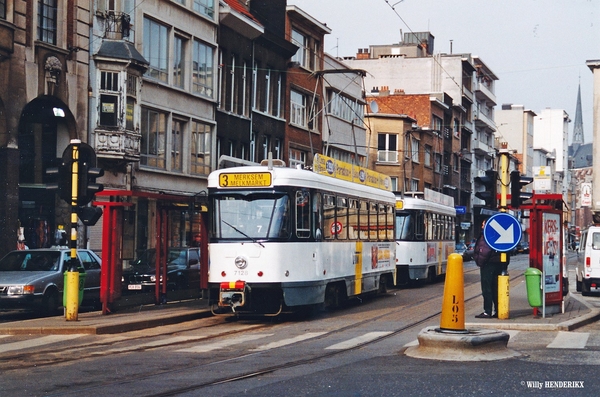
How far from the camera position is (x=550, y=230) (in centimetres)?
1827

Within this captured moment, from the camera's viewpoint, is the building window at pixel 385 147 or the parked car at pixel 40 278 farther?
the building window at pixel 385 147

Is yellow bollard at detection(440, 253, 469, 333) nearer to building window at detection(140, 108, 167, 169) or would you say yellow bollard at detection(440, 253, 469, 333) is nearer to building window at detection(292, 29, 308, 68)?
building window at detection(140, 108, 167, 169)

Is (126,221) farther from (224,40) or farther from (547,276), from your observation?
(547,276)

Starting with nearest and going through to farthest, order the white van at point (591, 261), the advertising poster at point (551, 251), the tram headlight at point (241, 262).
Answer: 1. the advertising poster at point (551, 251)
2. the tram headlight at point (241, 262)
3. the white van at point (591, 261)

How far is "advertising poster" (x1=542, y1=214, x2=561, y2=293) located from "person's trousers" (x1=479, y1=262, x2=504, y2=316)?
2.92 feet

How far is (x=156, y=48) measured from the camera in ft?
113

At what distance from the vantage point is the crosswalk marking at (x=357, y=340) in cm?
1405

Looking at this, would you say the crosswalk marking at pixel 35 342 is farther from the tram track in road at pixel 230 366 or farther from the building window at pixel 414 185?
the building window at pixel 414 185

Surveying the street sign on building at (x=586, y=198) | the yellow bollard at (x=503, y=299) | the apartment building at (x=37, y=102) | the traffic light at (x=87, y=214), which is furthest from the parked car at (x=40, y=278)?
the street sign on building at (x=586, y=198)

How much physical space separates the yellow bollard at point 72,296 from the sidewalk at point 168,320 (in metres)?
0.15

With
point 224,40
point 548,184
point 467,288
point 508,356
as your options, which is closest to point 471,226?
point 548,184

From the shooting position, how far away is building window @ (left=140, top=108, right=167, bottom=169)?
33.8 metres

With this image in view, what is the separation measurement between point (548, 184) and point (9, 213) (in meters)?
112

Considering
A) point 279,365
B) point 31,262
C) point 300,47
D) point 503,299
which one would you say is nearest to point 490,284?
point 503,299
